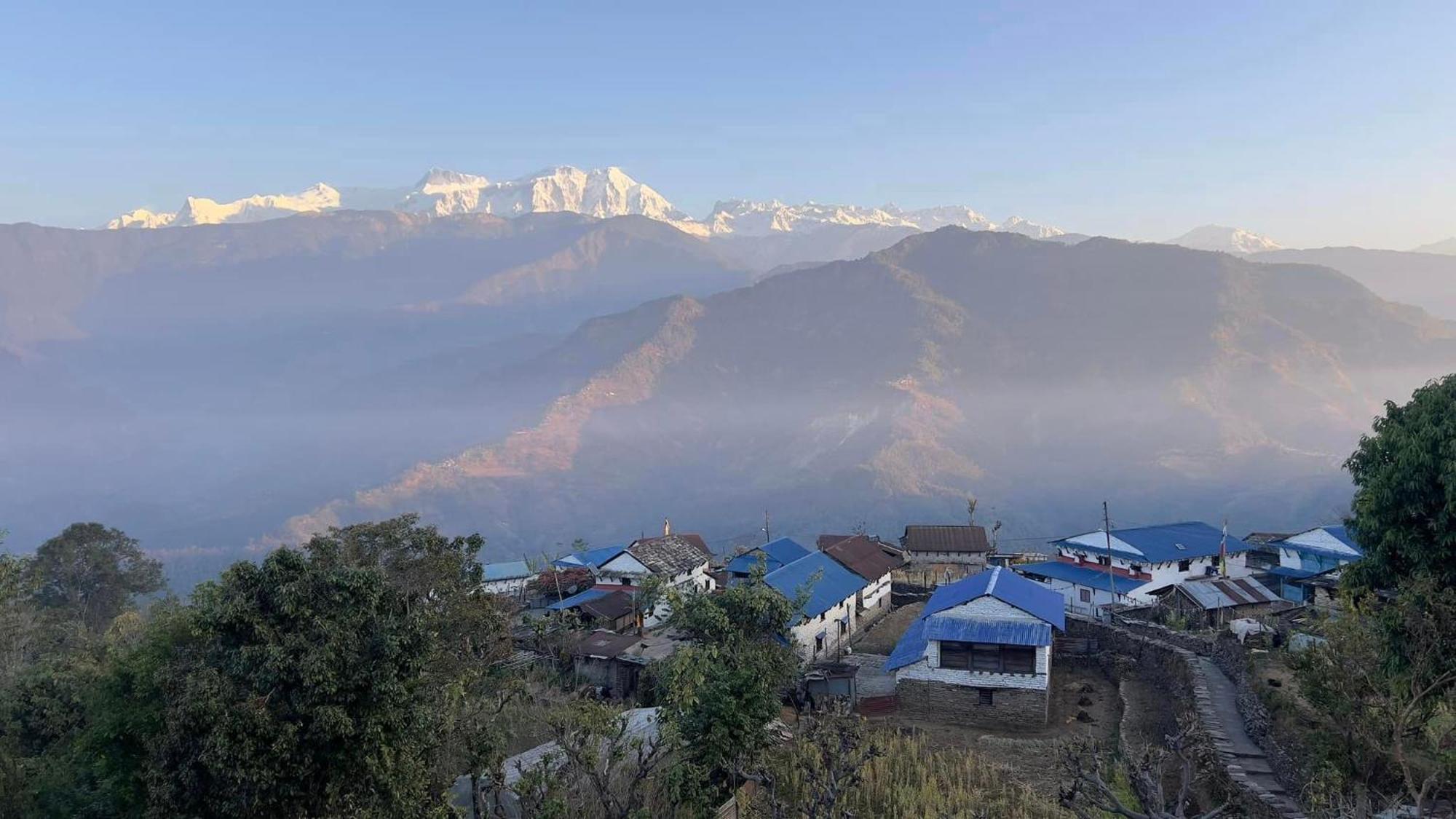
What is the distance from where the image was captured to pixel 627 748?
1639 centimetres

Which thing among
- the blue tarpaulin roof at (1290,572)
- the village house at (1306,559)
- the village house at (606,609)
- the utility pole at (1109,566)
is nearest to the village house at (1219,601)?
the utility pole at (1109,566)

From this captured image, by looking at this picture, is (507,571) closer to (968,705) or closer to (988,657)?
(968,705)

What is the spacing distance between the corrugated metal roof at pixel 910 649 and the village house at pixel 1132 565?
1426 centimetres

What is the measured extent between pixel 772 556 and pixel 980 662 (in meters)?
19.3

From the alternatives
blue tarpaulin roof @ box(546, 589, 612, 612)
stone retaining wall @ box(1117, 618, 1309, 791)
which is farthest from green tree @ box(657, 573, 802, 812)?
blue tarpaulin roof @ box(546, 589, 612, 612)

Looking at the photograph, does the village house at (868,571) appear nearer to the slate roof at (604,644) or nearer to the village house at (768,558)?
the village house at (768,558)

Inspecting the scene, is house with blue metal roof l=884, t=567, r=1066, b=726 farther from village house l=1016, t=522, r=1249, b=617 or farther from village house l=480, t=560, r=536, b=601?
village house l=480, t=560, r=536, b=601

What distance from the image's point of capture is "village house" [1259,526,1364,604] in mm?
38094

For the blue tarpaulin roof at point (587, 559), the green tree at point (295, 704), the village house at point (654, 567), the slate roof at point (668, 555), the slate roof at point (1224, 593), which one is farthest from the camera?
the blue tarpaulin roof at point (587, 559)

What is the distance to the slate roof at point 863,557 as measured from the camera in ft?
127

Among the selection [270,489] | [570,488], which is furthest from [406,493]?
[270,489]

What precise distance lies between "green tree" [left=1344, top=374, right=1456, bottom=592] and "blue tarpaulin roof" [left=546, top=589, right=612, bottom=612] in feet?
93.0

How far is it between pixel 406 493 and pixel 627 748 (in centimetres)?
13843

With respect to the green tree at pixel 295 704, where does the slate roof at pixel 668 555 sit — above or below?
below
